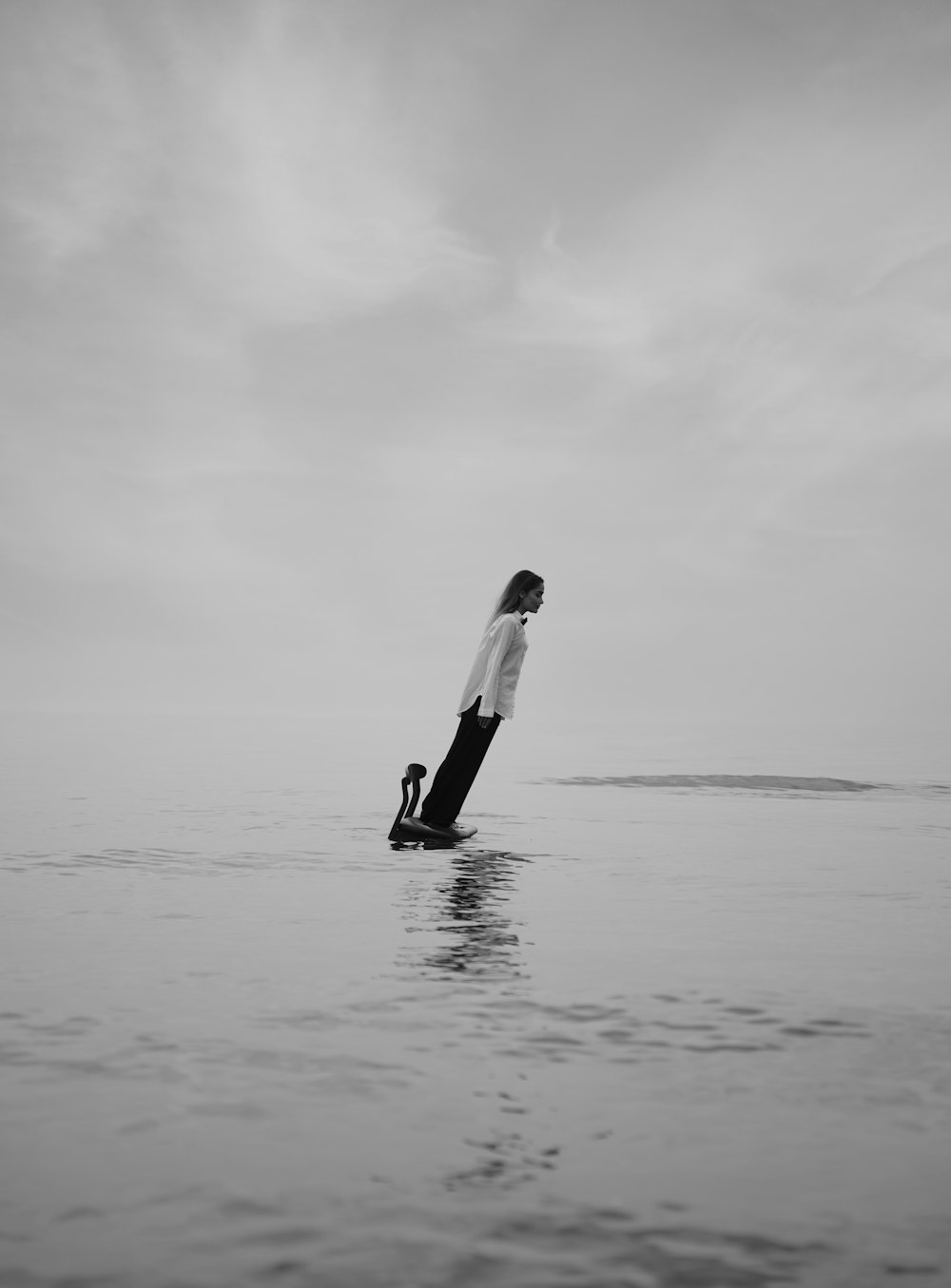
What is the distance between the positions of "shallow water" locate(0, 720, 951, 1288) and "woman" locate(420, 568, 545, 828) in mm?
2232

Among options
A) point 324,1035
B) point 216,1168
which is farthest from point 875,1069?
point 216,1168

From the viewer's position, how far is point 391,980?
532cm

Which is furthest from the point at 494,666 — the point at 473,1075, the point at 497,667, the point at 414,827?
the point at 473,1075

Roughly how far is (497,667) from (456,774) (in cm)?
104

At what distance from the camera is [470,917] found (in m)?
7.10

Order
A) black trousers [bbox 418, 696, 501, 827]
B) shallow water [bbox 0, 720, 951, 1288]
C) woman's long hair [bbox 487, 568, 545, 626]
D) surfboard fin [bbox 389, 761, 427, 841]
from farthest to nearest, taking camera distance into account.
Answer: woman's long hair [bbox 487, 568, 545, 626], black trousers [bbox 418, 696, 501, 827], surfboard fin [bbox 389, 761, 427, 841], shallow water [bbox 0, 720, 951, 1288]

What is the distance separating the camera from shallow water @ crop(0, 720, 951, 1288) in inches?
106

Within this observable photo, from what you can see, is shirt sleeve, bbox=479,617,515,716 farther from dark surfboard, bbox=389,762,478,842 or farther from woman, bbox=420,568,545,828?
dark surfboard, bbox=389,762,478,842

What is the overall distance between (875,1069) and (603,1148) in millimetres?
1193

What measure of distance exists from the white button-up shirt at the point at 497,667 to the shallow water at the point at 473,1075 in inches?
104

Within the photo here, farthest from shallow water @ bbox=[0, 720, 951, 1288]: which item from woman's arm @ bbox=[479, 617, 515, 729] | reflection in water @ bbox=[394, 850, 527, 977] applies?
woman's arm @ bbox=[479, 617, 515, 729]

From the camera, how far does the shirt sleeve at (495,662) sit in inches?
461

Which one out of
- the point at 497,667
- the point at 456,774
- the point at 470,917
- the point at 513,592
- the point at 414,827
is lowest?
the point at 470,917

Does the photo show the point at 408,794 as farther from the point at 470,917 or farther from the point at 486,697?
the point at 470,917
